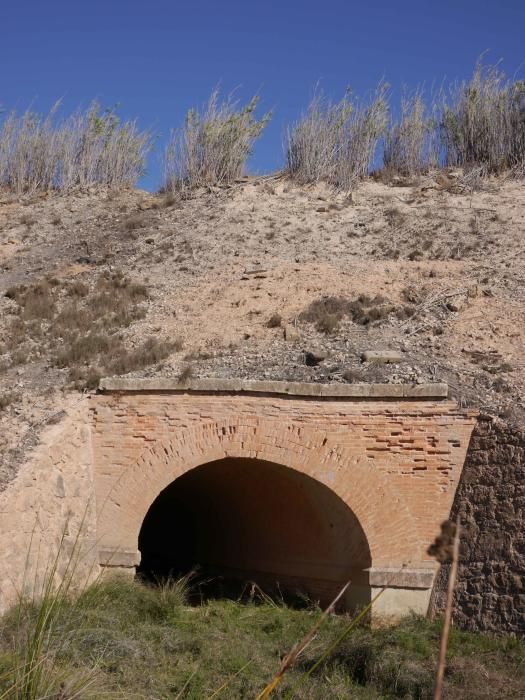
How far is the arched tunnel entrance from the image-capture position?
12.8 meters

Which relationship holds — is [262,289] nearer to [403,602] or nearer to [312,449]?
[312,449]

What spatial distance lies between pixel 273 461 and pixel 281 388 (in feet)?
3.42

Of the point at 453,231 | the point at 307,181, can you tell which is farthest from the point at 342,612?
the point at 307,181

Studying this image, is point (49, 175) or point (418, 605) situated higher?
point (49, 175)

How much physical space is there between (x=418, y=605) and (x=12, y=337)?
8.46 metres

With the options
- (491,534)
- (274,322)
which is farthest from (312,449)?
(274,322)

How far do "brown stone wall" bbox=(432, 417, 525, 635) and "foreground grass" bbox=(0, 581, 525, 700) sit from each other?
37 centimetres

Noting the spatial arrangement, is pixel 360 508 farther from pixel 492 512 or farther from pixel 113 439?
pixel 113 439

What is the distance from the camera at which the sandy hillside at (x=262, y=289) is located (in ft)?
43.7

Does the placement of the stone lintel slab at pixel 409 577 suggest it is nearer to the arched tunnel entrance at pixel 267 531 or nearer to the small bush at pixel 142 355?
the arched tunnel entrance at pixel 267 531

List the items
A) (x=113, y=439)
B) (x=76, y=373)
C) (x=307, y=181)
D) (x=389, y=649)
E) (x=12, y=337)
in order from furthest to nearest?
(x=307, y=181), (x=12, y=337), (x=76, y=373), (x=113, y=439), (x=389, y=649)

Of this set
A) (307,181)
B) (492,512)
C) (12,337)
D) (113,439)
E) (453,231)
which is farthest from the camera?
(307,181)

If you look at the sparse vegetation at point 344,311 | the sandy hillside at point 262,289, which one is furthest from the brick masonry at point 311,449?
the sparse vegetation at point 344,311

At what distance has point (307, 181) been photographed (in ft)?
74.7
